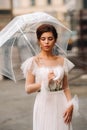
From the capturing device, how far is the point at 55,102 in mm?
3424

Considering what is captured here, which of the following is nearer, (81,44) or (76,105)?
(76,105)

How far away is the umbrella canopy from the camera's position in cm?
382

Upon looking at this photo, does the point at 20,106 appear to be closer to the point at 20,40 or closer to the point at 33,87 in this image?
the point at 20,40

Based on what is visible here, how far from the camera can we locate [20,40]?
4.06 metres

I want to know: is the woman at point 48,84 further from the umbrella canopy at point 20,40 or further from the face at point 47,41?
the umbrella canopy at point 20,40

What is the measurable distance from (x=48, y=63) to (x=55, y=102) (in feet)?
1.19

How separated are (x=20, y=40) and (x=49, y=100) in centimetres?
91

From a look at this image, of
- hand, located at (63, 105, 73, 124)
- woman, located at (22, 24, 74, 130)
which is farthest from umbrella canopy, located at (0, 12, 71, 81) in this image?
hand, located at (63, 105, 73, 124)

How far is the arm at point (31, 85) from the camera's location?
3307 mm

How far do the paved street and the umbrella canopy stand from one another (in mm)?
2397

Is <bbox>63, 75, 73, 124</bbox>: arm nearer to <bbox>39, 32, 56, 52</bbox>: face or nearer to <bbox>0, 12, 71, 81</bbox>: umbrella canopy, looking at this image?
<bbox>39, 32, 56, 52</bbox>: face

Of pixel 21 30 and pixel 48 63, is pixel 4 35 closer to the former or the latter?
pixel 21 30

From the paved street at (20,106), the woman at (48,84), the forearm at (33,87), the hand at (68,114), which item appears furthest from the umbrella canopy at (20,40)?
the paved street at (20,106)

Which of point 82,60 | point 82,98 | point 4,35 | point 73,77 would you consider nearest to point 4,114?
point 82,98
